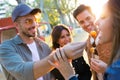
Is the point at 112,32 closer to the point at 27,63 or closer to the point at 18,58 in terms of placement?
the point at 27,63

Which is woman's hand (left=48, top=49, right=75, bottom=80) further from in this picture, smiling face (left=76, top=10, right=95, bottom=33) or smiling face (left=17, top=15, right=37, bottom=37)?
smiling face (left=76, top=10, right=95, bottom=33)

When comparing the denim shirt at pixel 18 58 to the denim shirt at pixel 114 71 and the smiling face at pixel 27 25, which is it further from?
the denim shirt at pixel 114 71

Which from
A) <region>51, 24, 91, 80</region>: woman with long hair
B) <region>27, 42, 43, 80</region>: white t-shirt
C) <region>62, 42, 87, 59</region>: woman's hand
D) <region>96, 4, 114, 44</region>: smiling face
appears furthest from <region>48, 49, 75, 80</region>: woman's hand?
<region>51, 24, 91, 80</region>: woman with long hair

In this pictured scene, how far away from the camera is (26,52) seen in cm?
281

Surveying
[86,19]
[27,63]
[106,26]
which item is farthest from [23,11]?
[106,26]

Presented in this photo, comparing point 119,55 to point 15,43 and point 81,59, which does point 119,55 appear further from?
point 81,59

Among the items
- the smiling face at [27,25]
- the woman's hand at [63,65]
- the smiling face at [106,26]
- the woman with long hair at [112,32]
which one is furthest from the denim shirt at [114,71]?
the smiling face at [27,25]

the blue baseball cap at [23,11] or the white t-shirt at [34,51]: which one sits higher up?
the blue baseball cap at [23,11]

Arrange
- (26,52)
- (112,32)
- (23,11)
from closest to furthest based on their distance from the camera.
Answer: (112,32)
(26,52)
(23,11)

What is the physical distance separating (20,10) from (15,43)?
0.43 meters

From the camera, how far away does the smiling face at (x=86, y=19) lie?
3.45 m

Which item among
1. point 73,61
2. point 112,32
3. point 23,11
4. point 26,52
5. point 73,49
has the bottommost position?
point 73,61

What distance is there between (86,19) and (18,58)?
4.16 feet

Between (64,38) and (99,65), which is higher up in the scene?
(99,65)
